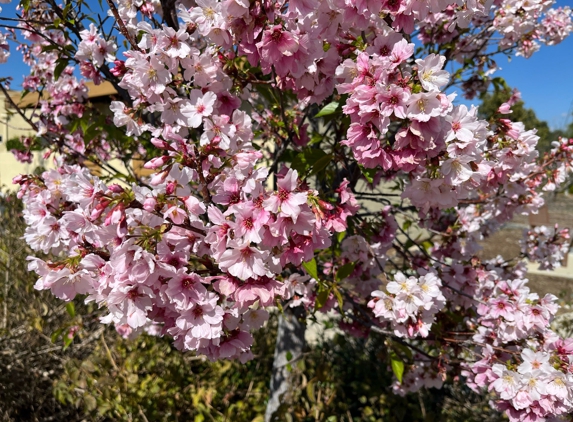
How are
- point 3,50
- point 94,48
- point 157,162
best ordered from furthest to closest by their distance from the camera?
point 3,50
point 94,48
point 157,162

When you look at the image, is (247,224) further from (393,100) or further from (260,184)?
(393,100)

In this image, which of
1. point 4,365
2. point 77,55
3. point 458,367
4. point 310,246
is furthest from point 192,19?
point 4,365

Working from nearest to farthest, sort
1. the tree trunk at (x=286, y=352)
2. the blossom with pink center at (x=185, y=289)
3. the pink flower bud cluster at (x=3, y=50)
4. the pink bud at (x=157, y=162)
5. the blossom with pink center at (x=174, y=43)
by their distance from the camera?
the blossom with pink center at (x=185, y=289) < the pink bud at (x=157, y=162) < the blossom with pink center at (x=174, y=43) < the pink flower bud cluster at (x=3, y=50) < the tree trunk at (x=286, y=352)

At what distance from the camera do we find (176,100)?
1.50m

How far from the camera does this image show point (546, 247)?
128 inches

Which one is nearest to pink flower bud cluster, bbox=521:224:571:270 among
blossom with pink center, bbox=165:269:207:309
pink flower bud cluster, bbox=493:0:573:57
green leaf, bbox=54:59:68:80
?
pink flower bud cluster, bbox=493:0:573:57

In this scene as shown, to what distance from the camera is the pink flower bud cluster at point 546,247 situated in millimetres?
3236

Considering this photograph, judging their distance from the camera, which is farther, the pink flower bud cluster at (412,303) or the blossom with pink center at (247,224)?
the pink flower bud cluster at (412,303)

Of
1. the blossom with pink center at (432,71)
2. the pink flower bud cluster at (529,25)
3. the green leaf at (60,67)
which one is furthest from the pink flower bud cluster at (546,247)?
the green leaf at (60,67)

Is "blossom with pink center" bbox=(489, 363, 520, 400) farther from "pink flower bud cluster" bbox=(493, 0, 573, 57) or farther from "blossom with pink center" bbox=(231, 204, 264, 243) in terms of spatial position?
"pink flower bud cluster" bbox=(493, 0, 573, 57)

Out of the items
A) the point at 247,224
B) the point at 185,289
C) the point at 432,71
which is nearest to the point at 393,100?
the point at 432,71

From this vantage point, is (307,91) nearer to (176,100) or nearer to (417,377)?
(176,100)

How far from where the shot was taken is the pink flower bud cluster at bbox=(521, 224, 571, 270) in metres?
3.24

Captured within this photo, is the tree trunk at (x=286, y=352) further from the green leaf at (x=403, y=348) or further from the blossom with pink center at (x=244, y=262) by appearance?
the blossom with pink center at (x=244, y=262)
